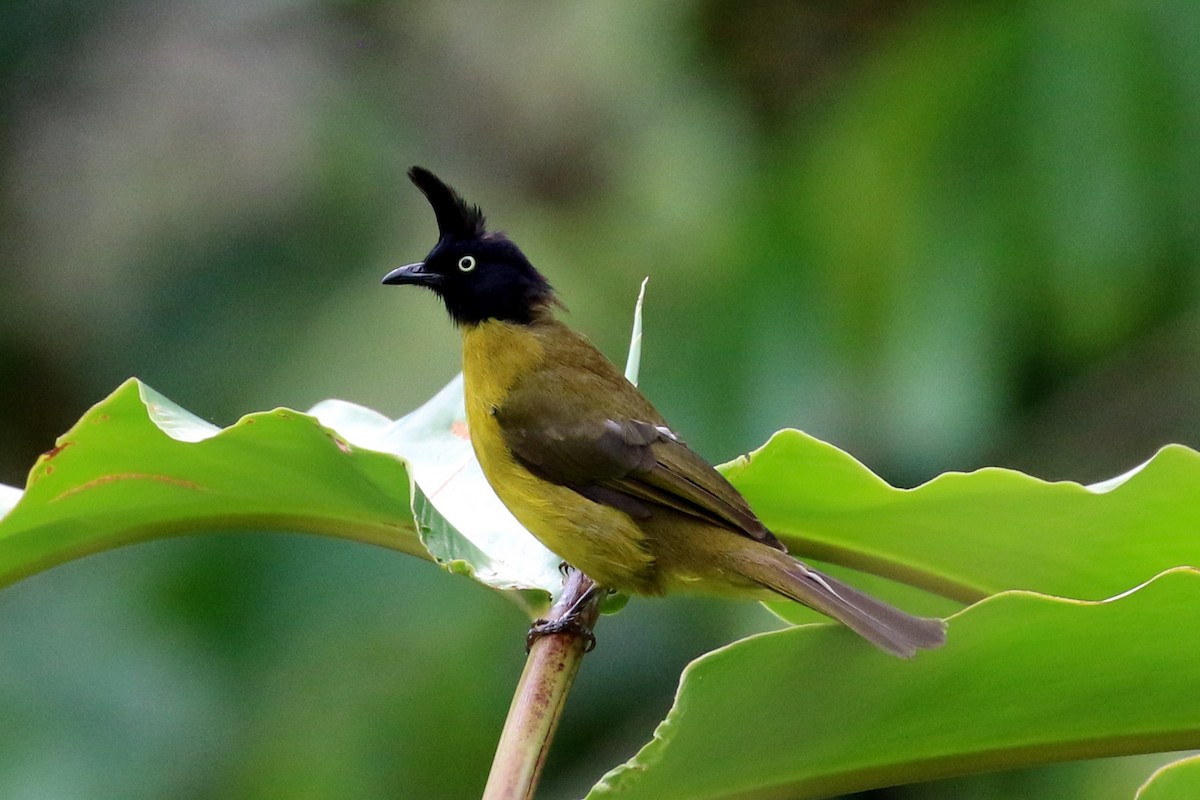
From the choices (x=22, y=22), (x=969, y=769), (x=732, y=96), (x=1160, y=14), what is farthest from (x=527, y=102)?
(x=969, y=769)

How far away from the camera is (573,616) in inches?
64.9

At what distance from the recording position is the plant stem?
1209 millimetres

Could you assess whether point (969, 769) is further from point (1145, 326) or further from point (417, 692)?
point (1145, 326)

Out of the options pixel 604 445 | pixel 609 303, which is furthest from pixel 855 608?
pixel 609 303

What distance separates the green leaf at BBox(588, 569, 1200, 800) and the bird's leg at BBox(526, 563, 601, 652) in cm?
22

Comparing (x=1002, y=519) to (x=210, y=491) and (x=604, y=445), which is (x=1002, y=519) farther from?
(x=210, y=491)

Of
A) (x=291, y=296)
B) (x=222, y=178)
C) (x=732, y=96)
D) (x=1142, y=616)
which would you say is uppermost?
(x=732, y=96)

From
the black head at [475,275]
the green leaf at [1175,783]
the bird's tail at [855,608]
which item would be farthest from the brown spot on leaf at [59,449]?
the green leaf at [1175,783]

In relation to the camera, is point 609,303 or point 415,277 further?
point 609,303

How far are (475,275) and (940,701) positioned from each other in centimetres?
134

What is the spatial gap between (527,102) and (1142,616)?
12.0 ft

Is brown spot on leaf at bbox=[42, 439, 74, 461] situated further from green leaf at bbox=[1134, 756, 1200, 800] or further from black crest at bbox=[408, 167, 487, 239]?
green leaf at bbox=[1134, 756, 1200, 800]

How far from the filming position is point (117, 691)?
3.23m

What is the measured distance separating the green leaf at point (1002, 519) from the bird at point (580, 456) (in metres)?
0.10
